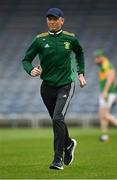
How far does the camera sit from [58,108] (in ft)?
32.1

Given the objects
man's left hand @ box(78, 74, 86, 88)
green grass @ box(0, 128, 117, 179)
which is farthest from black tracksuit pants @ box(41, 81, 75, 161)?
green grass @ box(0, 128, 117, 179)

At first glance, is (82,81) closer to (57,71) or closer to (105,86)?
(57,71)

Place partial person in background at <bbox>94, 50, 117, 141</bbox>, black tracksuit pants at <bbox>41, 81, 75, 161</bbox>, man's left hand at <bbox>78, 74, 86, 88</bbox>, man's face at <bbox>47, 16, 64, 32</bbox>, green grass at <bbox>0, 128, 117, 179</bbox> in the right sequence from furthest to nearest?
1. partial person in background at <bbox>94, 50, 117, 141</bbox>
2. man's left hand at <bbox>78, 74, 86, 88</bbox>
3. black tracksuit pants at <bbox>41, 81, 75, 161</bbox>
4. man's face at <bbox>47, 16, 64, 32</bbox>
5. green grass at <bbox>0, 128, 117, 179</bbox>

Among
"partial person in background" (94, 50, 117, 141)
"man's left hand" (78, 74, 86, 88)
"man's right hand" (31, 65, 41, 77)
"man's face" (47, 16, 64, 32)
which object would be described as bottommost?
"partial person in background" (94, 50, 117, 141)

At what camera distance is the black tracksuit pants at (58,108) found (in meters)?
9.67

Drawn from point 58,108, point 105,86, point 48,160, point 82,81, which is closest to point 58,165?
point 58,108

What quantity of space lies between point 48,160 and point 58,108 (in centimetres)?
175

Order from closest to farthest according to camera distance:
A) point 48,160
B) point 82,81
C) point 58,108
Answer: point 58,108 → point 82,81 → point 48,160

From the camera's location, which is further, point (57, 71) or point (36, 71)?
point (57, 71)

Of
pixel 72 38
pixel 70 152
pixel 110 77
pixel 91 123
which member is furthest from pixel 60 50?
pixel 91 123

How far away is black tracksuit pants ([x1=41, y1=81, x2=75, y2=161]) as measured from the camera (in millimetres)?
9672

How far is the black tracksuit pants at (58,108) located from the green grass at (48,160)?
316 millimetres

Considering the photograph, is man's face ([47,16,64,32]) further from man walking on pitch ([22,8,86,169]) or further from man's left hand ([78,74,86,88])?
man's left hand ([78,74,86,88])

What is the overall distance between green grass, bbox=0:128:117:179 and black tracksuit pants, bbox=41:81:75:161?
1.04 feet
